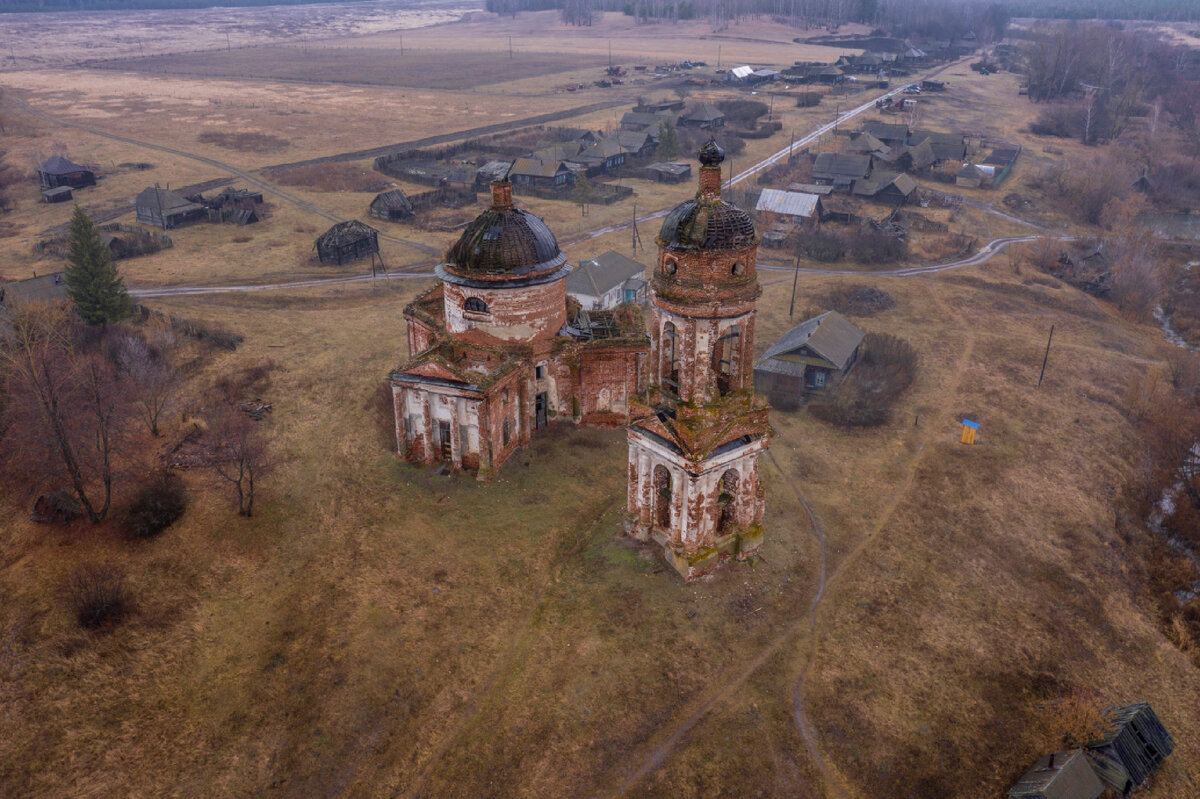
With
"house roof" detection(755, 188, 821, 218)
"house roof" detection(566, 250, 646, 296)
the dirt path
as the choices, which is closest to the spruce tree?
the dirt path

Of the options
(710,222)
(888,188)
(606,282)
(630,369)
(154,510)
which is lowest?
(154,510)

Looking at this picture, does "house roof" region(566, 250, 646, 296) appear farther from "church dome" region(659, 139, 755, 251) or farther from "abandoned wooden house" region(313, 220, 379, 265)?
"church dome" region(659, 139, 755, 251)

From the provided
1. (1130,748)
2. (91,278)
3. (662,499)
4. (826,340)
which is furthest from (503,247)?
(91,278)

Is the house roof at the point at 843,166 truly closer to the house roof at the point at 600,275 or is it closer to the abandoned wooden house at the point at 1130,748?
the house roof at the point at 600,275

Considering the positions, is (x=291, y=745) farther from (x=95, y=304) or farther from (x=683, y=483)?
(x=95, y=304)

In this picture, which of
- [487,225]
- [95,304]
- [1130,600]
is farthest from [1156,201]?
[95,304]

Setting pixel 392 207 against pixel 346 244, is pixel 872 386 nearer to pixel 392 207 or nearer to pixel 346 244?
pixel 346 244
